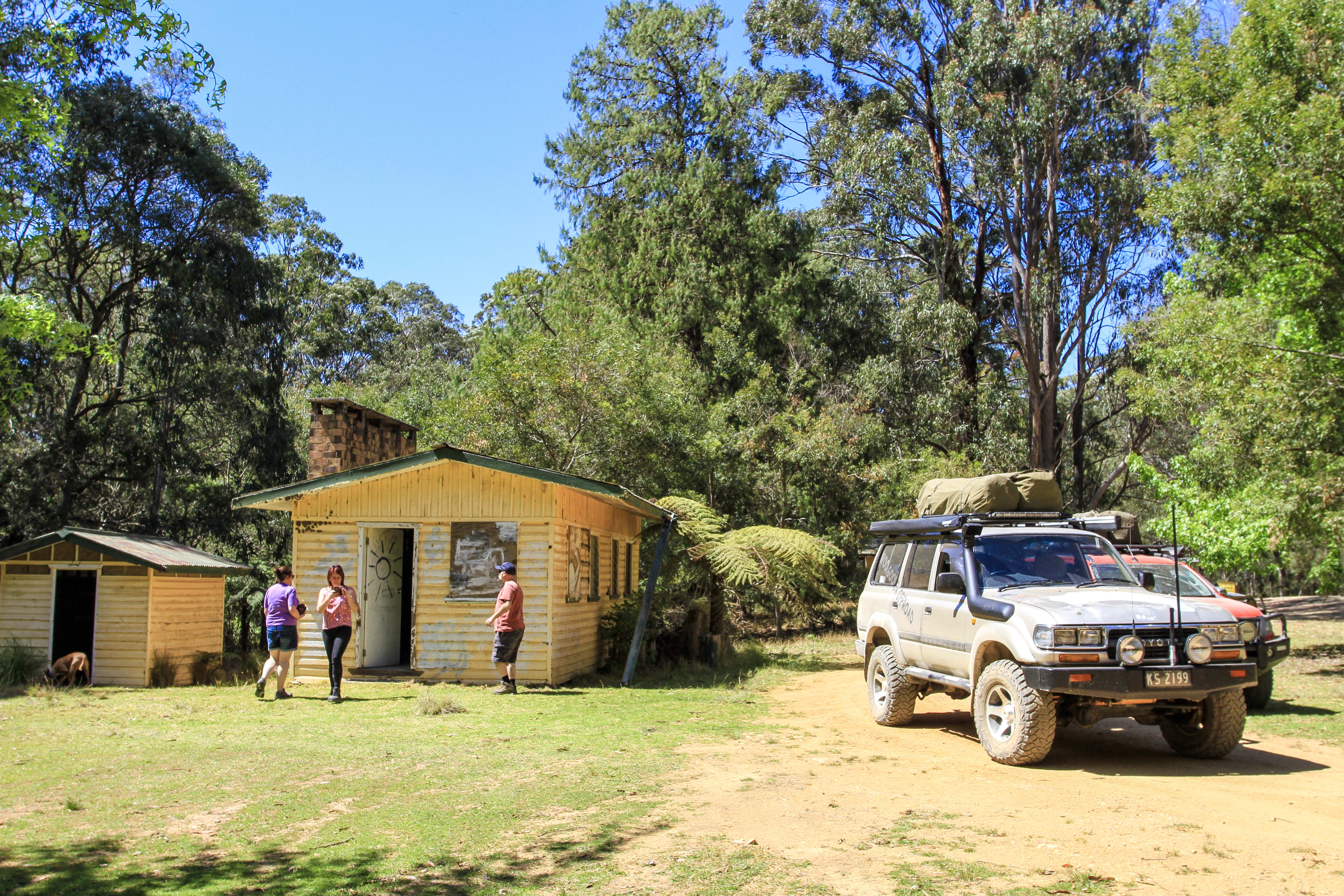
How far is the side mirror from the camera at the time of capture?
8.68m

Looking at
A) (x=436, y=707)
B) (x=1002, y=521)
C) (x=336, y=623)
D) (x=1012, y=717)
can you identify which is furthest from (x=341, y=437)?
(x=1012, y=717)

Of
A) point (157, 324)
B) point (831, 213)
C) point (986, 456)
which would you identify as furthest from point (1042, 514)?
point (157, 324)

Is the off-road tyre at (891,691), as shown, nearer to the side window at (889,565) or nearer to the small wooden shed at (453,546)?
the side window at (889,565)

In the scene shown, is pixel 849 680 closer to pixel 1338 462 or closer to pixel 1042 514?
pixel 1042 514

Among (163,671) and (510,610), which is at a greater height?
(510,610)

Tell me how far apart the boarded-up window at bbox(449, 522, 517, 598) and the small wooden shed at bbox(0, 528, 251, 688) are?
180 inches

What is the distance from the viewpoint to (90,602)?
49.3 ft

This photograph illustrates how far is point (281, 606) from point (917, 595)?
26.3ft

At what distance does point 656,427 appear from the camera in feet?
68.3

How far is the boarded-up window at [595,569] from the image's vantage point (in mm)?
16109

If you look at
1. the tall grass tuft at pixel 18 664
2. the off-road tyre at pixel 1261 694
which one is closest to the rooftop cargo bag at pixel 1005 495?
the off-road tyre at pixel 1261 694

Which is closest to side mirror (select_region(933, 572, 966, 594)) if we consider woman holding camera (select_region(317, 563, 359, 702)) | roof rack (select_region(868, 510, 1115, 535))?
roof rack (select_region(868, 510, 1115, 535))

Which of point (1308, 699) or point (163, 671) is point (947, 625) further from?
point (163, 671)

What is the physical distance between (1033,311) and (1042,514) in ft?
66.0
